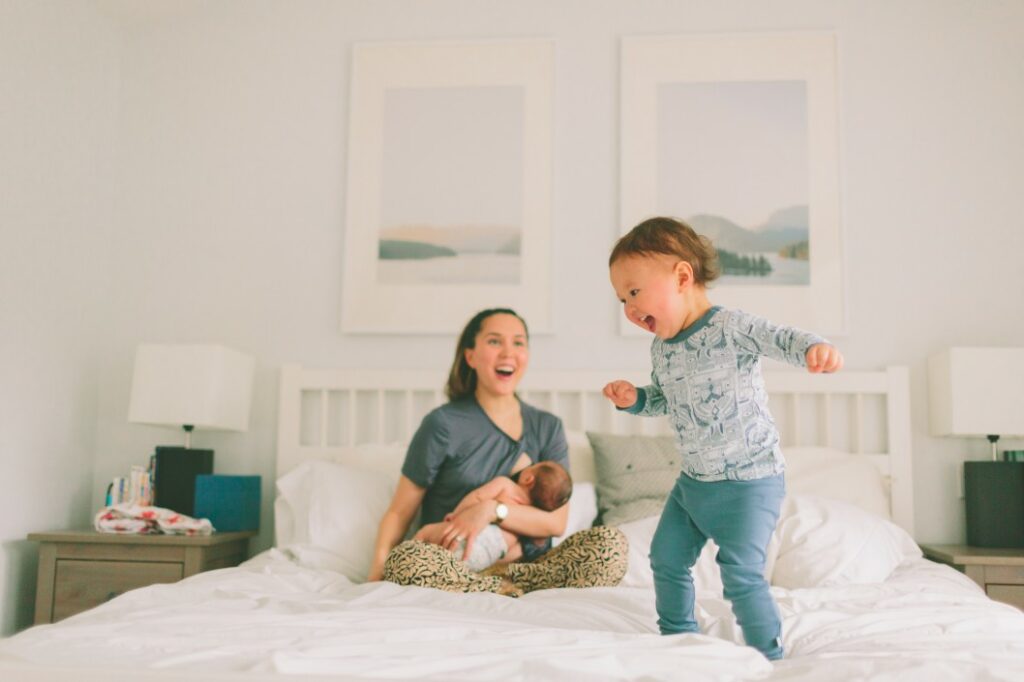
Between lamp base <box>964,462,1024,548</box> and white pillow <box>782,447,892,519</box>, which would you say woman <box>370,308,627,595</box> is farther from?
lamp base <box>964,462,1024,548</box>

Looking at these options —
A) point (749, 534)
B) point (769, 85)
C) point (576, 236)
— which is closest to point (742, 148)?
point (769, 85)

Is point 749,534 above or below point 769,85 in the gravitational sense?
below

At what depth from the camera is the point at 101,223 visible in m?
3.14

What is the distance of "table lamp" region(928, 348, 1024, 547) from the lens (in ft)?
8.56

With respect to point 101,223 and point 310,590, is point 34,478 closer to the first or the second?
point 101,223

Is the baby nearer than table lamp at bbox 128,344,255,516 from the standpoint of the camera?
Yes

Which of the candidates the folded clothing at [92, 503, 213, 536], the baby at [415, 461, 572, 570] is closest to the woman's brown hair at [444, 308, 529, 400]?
the baby at [415, 461, 572, 570]

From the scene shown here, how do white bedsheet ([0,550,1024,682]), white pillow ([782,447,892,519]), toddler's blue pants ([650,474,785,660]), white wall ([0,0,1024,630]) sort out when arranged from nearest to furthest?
white bedsheet ([0,550,1024,682]) → toddler's blue pants ([650,474,785,660]) → white pillow ([782,447,892,519]) → white wall ([0,0,1024,630])

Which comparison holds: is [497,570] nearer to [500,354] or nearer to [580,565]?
[580,565]

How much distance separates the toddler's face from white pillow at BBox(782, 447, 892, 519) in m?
1.09

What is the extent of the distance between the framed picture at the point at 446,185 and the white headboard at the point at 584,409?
21 cm

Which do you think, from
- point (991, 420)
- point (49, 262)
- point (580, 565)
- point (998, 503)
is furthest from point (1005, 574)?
point (49, 262)

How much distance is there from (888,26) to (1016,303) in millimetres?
992

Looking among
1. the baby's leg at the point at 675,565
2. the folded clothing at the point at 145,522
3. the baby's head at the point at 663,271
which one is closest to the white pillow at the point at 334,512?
the folded clothing at the point at 145,522
